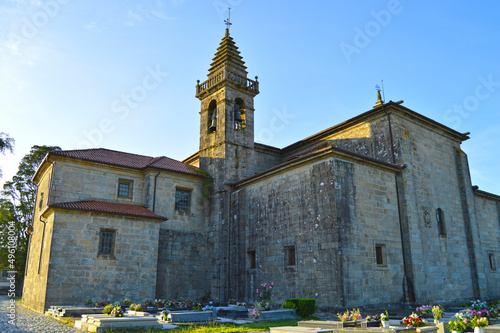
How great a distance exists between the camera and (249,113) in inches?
994

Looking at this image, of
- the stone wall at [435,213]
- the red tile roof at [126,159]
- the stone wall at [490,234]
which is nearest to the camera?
the stone wall at [435,213]

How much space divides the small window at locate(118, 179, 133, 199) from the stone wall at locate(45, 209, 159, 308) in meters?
3.39

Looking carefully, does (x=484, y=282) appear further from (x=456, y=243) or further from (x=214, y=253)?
(x=214, y=253)

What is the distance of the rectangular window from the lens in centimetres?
2264

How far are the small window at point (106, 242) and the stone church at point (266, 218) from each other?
0.05 metres

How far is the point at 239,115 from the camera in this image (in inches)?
969

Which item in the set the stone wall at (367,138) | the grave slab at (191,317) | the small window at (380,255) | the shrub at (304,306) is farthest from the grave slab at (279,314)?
the stone wall at (367,138)

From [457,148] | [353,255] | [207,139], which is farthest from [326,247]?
[457,148]

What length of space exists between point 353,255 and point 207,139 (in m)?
13.1

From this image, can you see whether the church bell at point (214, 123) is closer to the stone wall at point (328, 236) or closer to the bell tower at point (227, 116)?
the bell tower at point (227, 116)

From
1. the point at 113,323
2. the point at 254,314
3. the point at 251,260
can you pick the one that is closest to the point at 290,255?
the point at 251,260

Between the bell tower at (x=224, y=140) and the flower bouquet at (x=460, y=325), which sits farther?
the bell tower at (x=224, y=140)

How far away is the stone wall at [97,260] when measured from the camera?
1661 centimetres

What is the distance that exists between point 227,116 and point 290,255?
33.5ft
